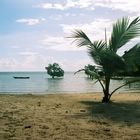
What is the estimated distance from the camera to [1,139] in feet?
22.7

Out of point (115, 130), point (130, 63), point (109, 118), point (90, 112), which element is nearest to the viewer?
point (115, 130)

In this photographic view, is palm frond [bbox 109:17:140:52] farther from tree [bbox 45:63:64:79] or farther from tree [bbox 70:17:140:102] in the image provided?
tree [bbox 45:63:64:79]

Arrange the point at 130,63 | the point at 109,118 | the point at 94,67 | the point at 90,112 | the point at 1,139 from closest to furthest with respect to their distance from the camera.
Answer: the point at 1,139 → the point at 109,118 → the point at 90,112 → the point at 130,63 → the point at 94,67

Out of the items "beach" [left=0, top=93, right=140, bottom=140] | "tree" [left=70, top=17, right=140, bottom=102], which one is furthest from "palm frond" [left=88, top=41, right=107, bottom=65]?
"beach" [left=0, top=93, right=140, bottom=140]

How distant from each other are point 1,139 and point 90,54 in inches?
317

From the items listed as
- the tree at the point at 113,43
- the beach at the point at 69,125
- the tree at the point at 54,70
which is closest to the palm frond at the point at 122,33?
the tree at the point at 113,43

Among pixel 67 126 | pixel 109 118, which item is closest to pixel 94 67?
pixel 109 118

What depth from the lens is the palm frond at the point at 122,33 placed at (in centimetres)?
1417

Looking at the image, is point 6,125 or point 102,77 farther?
point 102,77

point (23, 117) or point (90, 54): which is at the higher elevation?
point (90, 54)

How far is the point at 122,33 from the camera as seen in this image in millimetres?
14195

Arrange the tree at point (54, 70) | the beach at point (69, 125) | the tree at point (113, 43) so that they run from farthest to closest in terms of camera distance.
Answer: the tree at point (54, 70), the tree at point (113, 43), the beach at point (69, 125)

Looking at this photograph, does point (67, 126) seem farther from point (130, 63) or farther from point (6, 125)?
point (130, 63)

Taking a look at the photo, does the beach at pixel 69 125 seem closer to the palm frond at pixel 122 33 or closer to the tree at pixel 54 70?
the palm frond at pixel 122 33
